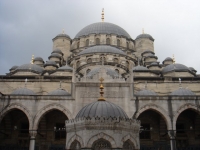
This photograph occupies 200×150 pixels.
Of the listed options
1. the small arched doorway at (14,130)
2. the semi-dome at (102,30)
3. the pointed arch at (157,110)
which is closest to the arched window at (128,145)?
the pointed arch at (157,110)

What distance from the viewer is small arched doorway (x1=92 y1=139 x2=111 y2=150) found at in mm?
7912

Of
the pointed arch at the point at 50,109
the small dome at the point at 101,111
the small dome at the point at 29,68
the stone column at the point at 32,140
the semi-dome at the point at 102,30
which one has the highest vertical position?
the semi-dome at the point at 102,30

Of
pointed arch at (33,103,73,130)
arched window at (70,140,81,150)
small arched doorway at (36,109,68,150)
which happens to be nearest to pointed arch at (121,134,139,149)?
arched window at (70,140,81,150)

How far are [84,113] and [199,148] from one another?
14947 millimetres

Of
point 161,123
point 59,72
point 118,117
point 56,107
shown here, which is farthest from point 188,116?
point 118,117

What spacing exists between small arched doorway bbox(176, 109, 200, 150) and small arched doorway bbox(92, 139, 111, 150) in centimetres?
1395

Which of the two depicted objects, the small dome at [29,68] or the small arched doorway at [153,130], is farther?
the small dome at [29,68]

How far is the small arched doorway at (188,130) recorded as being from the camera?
21.0 metres

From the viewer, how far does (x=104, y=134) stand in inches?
307

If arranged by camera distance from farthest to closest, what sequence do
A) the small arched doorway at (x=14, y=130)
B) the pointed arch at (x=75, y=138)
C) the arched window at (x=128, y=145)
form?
the small arched doorway at (x=14, y=130), the arched window at (x=128, y=145), the pointed arch at (x=75, y=138)

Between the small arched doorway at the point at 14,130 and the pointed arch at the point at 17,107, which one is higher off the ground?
the pointed arch at the point at 17,107

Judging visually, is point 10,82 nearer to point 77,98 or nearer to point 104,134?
point 77,98

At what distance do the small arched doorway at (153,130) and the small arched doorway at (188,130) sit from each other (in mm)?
1300

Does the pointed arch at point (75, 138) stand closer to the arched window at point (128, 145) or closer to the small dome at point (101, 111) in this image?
the small dome at point (101, 111)
